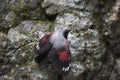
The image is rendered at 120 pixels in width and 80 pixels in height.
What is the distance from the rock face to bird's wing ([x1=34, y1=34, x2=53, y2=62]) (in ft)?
0.65

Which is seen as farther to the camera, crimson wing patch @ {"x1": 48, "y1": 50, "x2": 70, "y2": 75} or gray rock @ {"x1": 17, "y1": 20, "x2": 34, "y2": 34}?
gray rock @ {"x1": 17, "y1": 20, "x2": 34, "y2": 34}

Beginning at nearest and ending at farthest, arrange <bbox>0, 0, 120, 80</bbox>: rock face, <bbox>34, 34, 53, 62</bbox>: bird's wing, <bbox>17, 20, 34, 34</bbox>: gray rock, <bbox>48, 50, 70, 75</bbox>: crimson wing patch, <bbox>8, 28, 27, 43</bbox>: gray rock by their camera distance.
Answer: <bbox>48, 50, 70, 75</bbox>: crimson wing patch → <bbox>34, 34, 53, 62</bbox>: bird's wing → <bbox>0, 0, 120, 80</bbox>: rock face → <bbox>8, 28, 27, 43</bbox>: gray rock → <bbox>17, 20, 34, 34</bbox>: gray rock

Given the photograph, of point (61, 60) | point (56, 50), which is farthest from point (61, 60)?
point (56, 50)

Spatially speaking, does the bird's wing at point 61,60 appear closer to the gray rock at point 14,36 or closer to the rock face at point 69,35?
the rock face at point 69,35

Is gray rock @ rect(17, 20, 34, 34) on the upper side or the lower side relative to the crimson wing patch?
upper

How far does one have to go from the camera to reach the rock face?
23.4ft

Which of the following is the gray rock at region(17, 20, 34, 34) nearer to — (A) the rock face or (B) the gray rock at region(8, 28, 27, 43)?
(A) the rock face

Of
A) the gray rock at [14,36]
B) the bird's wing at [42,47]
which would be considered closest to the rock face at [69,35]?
the gray rock at [14,36]

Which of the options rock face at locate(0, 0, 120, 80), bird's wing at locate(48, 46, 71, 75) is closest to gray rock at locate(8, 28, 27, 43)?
rock face at locate(0, 0, 120, 80)

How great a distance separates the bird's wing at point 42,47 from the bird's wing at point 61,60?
0.14 metres

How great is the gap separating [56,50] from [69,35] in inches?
39.9

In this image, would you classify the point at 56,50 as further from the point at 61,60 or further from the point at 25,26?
the point at 25,26

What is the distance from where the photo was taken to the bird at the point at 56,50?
662 centimetres

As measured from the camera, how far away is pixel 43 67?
23.2 ft
